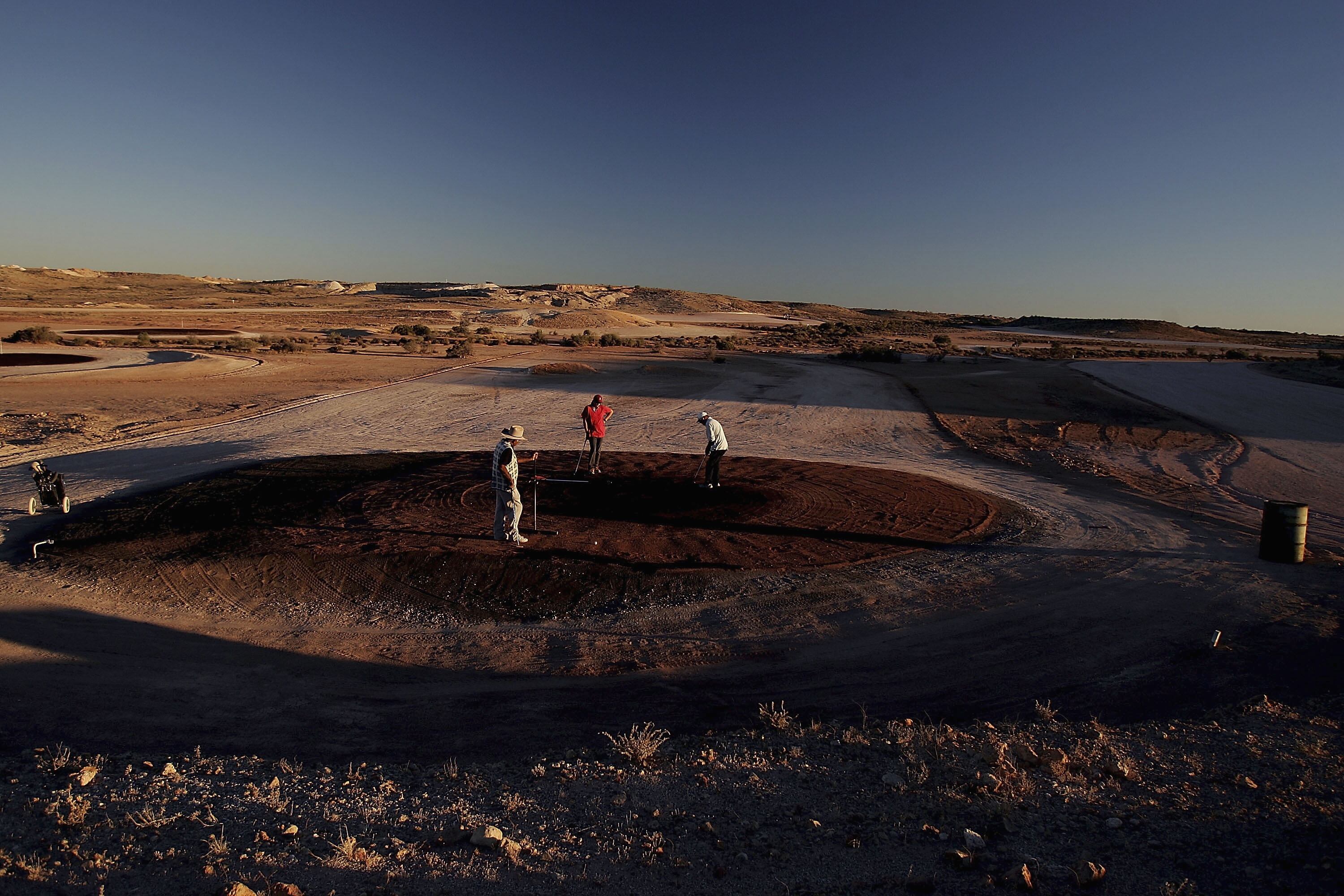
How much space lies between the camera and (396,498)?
46.4 feet

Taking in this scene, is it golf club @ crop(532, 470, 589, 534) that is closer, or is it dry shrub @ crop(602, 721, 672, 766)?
dry shrub @ crop(602, 721, 672, 766)

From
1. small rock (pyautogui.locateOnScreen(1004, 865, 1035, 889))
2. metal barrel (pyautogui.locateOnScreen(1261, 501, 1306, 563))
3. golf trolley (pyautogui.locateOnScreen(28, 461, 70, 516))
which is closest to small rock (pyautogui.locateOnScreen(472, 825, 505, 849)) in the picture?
small rock (pyautogui.locateOnScreen(1004, 865, 1035, 889))

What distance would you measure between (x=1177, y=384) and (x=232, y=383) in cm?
4454

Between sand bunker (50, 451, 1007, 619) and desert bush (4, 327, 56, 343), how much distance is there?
4227cm

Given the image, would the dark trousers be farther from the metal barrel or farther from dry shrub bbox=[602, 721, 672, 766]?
the metal barrel

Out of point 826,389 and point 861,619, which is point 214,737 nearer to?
point 861,619

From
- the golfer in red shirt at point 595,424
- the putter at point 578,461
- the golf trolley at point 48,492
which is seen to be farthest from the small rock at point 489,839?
the golf trolley at point 48,492

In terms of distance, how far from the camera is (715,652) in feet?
27.4

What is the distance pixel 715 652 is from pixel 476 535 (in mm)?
5265

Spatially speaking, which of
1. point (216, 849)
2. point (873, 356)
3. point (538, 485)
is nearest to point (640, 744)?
point (216, 849)

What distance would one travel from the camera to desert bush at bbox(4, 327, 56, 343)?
46281mm

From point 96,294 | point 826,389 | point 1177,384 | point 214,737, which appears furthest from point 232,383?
point 96,294

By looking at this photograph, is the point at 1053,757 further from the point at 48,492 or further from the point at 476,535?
the point at 48,492

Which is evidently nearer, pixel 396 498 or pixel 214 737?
pixel 214 737
